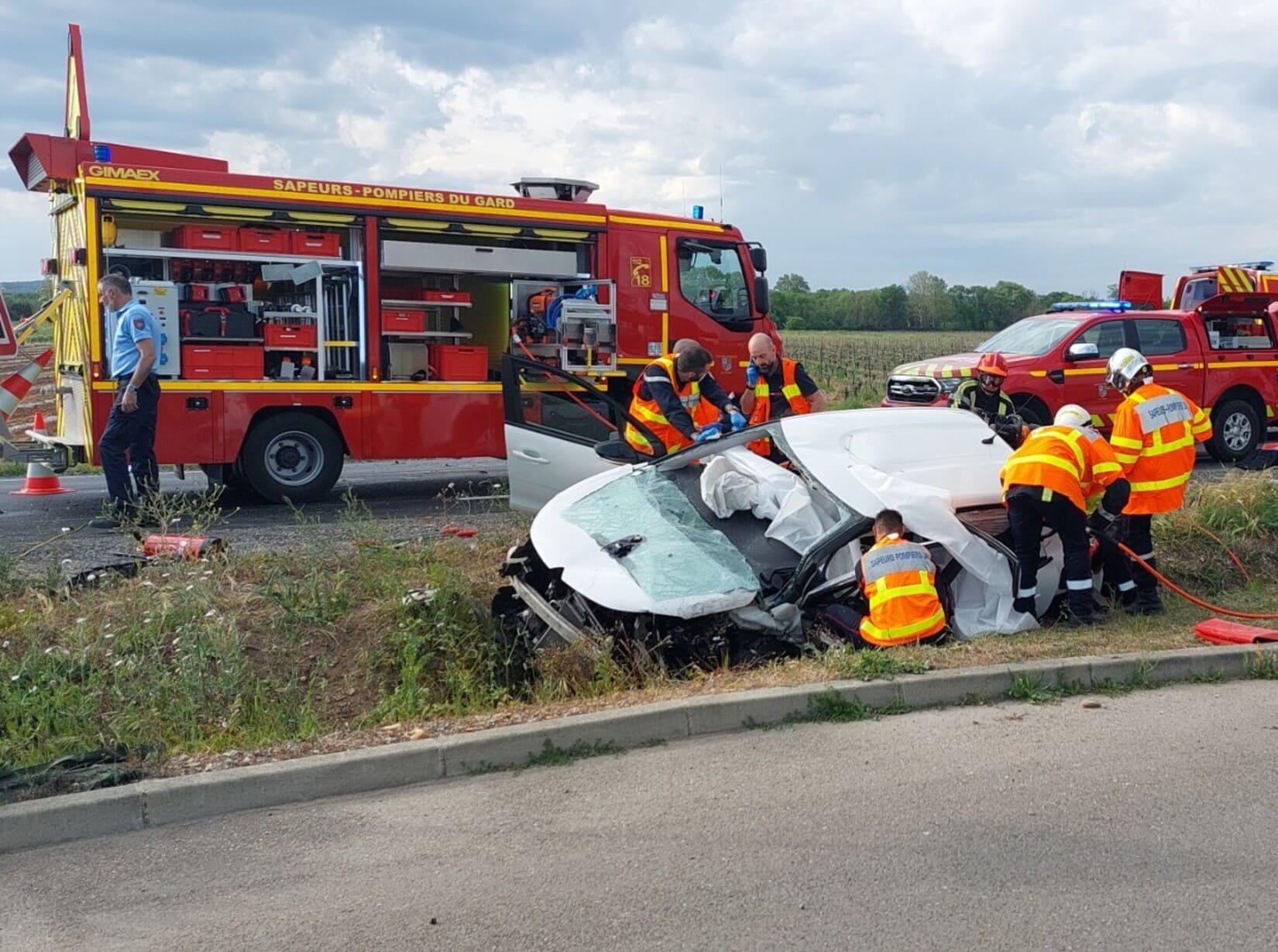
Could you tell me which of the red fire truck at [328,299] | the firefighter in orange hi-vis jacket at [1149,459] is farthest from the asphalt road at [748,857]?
the red fire truck at [328,299]

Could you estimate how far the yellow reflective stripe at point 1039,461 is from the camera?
6262mm

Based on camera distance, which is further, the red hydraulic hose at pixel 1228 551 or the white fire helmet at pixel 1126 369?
the red hydraulic hose at pixel 1228 551

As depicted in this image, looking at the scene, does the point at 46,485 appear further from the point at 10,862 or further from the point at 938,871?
the point at 938,871

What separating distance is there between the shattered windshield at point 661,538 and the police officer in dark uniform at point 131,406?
4.23 meters

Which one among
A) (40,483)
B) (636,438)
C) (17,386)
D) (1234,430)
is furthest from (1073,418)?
(1234,430)

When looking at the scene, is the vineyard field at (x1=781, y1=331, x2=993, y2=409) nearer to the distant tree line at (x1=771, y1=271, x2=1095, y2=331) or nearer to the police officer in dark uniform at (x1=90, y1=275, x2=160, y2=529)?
the distant tree line at (x1=771, y1=271, x2=1095, y2=331)

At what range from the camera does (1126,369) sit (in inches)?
281

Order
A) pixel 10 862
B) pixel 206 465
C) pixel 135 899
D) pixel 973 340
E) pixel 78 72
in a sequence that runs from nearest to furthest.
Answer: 1. pixel 135 899
2. pixel 10 862
3. pixel 206 465
4. pixel 78 72
5. pixel 973 340

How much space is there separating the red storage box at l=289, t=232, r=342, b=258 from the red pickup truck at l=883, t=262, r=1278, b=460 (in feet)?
21.8

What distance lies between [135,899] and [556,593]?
9.48ft

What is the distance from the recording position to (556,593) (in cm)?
641

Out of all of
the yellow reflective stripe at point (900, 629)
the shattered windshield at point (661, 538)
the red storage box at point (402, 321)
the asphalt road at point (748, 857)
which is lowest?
the asphalt road at point (748, 857)

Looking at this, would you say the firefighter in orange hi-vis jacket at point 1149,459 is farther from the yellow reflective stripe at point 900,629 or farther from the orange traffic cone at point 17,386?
the orange traffic cone at point 17,386

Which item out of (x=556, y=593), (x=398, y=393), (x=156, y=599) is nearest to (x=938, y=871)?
(x=556, y=593)
